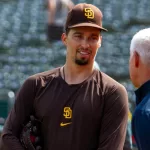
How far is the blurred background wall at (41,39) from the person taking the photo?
9.10 m

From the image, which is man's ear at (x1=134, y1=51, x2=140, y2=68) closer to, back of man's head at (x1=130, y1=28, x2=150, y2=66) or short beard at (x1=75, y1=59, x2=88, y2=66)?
back of man's head at (x1=130, y1=28, x2=150, y2=66)

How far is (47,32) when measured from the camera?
9.25 m

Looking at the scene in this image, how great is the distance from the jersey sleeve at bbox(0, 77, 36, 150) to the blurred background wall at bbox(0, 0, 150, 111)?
220 inches

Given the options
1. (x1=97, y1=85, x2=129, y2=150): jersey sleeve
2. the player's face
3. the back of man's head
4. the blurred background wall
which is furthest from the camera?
the blurred background wall

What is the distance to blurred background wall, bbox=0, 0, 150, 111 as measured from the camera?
9102 mm

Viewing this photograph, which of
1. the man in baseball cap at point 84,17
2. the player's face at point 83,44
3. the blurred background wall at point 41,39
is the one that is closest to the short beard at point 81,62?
the player's face at point 83,44

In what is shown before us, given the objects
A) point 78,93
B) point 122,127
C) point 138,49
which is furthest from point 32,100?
point 138,49

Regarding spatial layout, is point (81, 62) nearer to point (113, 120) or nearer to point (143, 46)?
point (113, 120)

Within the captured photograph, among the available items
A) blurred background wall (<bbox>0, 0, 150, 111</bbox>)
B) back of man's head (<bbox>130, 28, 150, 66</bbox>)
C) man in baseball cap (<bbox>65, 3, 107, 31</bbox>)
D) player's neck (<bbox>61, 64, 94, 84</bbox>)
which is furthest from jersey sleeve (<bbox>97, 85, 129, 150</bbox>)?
blurred background wall (<bbox>0, 0, 150, 111</bbox>)

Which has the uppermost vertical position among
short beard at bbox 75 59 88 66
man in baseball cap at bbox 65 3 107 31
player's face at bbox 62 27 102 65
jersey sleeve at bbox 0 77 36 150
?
man in baseball cap at bbox 65 3 107 31

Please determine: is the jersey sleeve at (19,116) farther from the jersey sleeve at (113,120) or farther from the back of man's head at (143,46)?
the back of man's head at (143,46)

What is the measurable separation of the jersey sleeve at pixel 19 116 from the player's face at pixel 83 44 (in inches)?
11.1

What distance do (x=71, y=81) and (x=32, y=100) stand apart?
25 cm

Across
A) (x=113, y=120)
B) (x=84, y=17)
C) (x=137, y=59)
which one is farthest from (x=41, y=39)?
(x=137, y=59)
